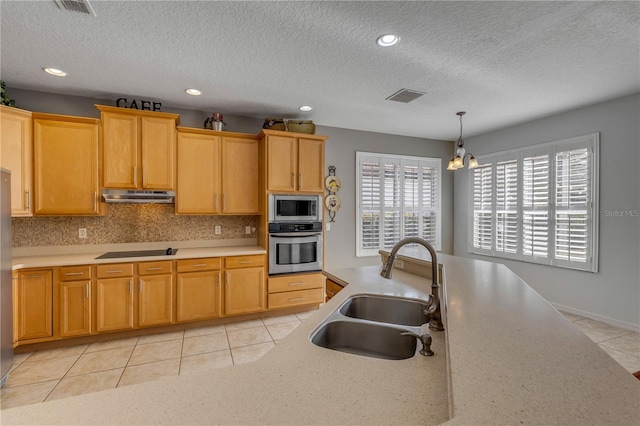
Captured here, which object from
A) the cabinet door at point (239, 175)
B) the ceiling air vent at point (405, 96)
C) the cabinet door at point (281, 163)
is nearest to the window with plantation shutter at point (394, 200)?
→ the cabinet door at point (281, 163)

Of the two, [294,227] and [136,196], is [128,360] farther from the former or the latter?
[294,227]

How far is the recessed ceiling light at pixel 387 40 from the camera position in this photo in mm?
2148

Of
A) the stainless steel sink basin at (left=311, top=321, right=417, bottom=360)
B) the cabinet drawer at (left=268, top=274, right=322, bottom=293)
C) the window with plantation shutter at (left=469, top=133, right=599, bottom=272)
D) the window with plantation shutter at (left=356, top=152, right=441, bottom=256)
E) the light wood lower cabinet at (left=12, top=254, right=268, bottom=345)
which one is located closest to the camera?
the stainless steel sink basin at (left=311, top=321, right=417, bottom=360)

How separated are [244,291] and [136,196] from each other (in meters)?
1.65

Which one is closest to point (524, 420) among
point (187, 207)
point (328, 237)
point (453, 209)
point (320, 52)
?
point (320, 52)

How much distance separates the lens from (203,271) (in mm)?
3383

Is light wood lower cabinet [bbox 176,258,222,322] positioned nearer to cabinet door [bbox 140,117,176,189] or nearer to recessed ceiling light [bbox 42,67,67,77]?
cabinet door [bbox 140,117,176,189]

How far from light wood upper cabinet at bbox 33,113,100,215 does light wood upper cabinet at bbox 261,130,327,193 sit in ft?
6.15

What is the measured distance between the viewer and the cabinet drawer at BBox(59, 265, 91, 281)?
2.84 metres

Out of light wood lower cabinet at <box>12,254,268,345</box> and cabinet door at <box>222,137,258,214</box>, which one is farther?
cabinet door at <box>222,137,258,214</box>

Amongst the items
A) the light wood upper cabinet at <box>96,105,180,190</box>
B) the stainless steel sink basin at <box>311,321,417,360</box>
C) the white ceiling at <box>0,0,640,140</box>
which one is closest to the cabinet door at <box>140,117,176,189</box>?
the light wood upper cabinet at <box>96,105,180,190</box>

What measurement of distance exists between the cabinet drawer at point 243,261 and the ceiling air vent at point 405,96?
8.08 ft

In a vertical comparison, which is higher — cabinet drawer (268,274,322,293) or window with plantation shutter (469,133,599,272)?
window with plantation shutter (469,133,599,272)

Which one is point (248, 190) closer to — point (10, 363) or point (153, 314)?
point (153, 314)
